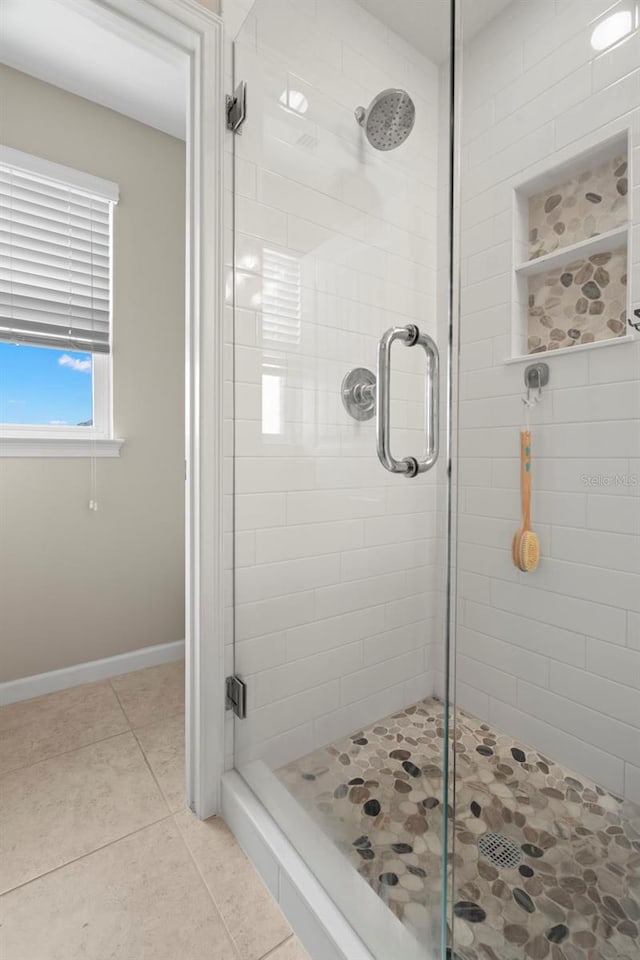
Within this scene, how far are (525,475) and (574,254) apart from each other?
0.67 metres

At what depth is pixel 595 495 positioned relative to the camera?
137cm

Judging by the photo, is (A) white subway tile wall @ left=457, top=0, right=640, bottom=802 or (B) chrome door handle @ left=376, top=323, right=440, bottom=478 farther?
(A) white subway tile wall @ left=457, top=0, right=640, bottom=802

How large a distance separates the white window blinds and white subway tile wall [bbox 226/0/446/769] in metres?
1.15

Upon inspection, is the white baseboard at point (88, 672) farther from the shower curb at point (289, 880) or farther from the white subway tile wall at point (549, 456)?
the white subway tile wall at point (549, 456)

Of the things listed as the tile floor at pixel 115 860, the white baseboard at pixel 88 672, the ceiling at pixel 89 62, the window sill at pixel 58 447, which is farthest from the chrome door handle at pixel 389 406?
the white baseboard at pixel 88 672

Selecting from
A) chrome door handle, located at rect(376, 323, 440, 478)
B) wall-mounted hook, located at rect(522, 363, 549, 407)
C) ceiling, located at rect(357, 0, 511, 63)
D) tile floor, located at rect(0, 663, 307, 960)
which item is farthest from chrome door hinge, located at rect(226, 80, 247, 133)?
tile floor, located at rect(0, 663, 307, 960)

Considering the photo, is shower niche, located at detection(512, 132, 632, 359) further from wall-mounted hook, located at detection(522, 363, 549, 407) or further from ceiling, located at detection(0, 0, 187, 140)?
ceiling, located at detection(0, 0, 187, 140)

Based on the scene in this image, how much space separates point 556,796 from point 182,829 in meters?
1.05

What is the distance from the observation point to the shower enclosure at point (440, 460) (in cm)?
96

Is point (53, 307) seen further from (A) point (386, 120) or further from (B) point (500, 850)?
(B) point (500, 850)

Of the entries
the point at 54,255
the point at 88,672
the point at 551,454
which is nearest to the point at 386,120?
the point at 551,454

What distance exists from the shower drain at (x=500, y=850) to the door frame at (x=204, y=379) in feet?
2.34

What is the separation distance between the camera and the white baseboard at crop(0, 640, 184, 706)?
1.96 m

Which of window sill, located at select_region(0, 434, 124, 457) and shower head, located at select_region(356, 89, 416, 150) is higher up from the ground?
shower head, located at select_region(356, 89, 416, 150)
